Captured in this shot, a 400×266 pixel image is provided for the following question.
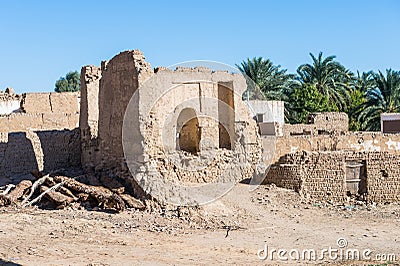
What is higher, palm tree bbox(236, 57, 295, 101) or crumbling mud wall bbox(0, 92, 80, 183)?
palm tree bbox(236, 57, 295, 101)

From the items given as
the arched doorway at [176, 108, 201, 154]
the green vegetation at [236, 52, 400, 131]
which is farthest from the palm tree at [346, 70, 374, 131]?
the arched doorway at [176, 108, 201, 154]

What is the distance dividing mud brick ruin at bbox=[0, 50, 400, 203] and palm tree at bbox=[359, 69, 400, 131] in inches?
439

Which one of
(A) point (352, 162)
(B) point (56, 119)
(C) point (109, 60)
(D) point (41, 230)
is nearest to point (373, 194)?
(A) point (352, 162)

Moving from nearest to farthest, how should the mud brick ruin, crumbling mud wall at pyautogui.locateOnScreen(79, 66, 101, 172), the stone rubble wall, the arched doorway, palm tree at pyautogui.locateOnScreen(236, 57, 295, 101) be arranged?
the mud brick ruin, the stone rubble wall, crumbling mud wall at pyautogui.locateOnScreen(79, 66, 101, 172), the arched doorway, palm tree at pyautogui.locateOnScreen(236, 57, 295, 101)

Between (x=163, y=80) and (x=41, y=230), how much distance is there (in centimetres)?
529

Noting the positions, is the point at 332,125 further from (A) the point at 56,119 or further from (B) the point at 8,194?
(B) the point at 8,194

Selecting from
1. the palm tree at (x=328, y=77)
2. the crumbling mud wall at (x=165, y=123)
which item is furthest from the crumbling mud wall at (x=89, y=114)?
the palm tree at (x=328, y=77)

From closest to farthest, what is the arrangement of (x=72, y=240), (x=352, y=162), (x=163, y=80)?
(x=72, y=240) → (x=163, y=80) → (x=352, y=162)

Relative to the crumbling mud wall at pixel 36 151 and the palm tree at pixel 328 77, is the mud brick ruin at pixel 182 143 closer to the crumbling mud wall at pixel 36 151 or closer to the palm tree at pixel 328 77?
the crumbling mud wall at pixel 36 151

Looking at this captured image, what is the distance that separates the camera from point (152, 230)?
12180 mm

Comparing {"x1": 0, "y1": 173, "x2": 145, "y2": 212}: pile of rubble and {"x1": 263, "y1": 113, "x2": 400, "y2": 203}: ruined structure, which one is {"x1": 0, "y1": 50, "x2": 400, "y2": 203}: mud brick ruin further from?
{"x1": 0, "y1": 173, "x2": 145, "y2": 212}: pile of rubble

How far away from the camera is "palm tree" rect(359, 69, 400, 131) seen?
31.9 meters

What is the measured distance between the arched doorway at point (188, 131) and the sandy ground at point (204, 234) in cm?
430

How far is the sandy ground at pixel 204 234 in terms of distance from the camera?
33.6 ft
